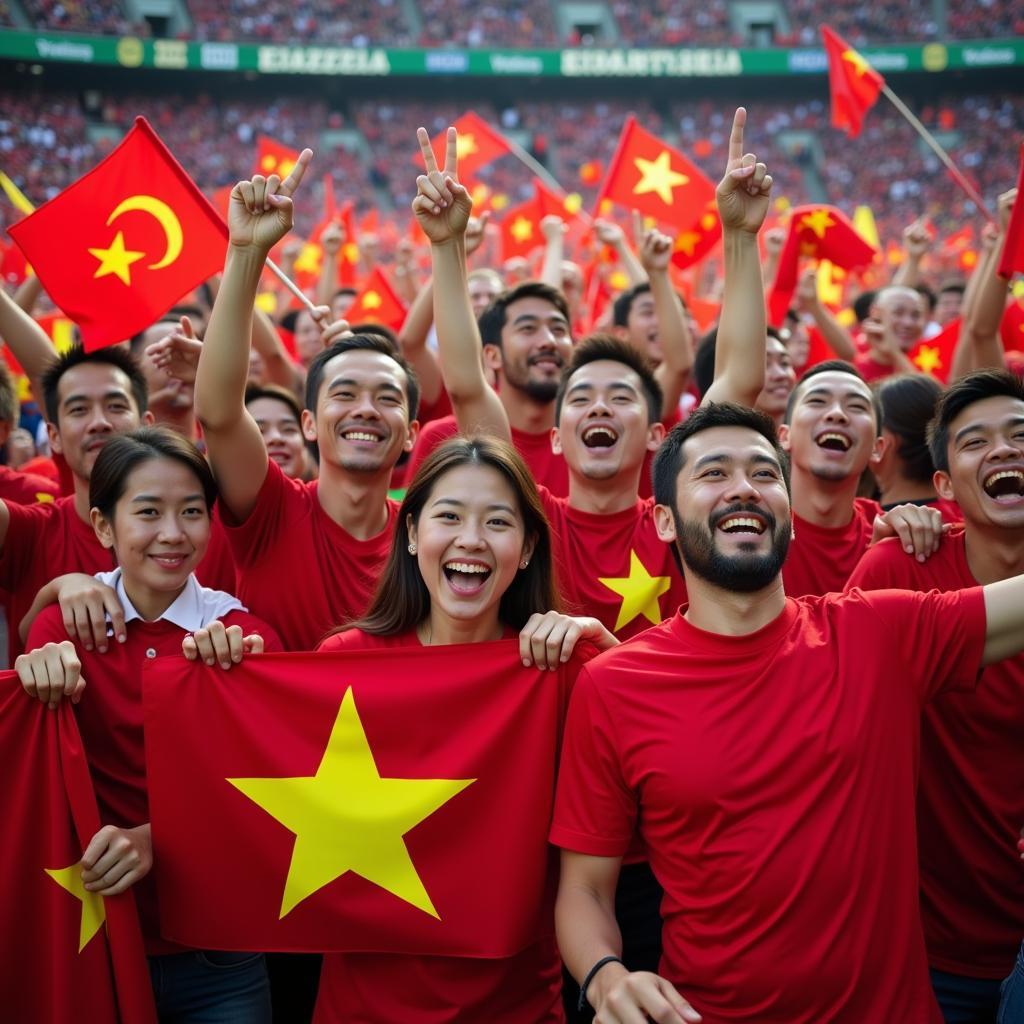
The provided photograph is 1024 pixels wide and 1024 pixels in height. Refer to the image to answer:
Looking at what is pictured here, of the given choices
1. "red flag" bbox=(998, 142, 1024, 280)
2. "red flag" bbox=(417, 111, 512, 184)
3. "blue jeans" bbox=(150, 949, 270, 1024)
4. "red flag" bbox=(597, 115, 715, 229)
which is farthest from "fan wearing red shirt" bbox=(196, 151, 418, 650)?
"red flag" bbox=(417, 111, 512, 184)

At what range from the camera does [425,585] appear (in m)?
2.95

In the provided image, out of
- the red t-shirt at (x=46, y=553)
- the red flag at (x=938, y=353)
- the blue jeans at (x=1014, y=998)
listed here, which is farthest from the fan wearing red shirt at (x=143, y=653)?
the red flag at (x=938, y=353)

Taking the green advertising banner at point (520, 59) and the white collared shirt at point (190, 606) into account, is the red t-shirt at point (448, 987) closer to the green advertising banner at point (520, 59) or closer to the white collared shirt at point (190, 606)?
the white collared shirt at point (190, 606)

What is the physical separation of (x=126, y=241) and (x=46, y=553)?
138cm

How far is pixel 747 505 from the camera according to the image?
2.51m

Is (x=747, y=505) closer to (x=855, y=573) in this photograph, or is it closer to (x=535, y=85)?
(x=855, y=573)

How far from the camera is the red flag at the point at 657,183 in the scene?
787cm

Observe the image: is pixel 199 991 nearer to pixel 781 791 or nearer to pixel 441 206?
pixel 781 791

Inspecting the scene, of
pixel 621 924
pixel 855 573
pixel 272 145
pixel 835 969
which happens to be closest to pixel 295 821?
pixel 621 924

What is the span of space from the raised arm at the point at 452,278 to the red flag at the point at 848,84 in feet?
19.0

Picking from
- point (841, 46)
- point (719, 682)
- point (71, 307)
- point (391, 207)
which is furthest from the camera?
point (391, 207)

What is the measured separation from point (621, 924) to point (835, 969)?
0.99 metres

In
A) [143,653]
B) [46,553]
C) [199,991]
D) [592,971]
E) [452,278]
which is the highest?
[452,278]

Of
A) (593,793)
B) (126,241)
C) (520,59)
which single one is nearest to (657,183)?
(126,241)
